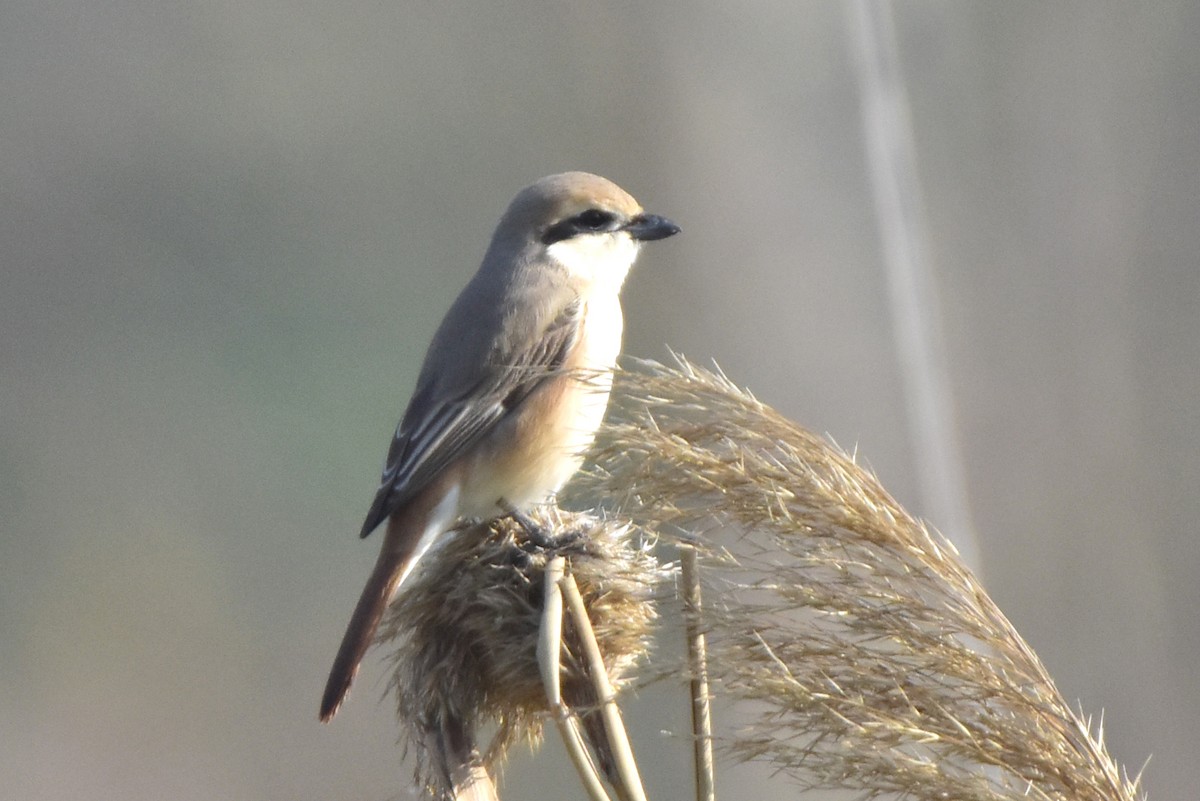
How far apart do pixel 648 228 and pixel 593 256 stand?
14 centimetres

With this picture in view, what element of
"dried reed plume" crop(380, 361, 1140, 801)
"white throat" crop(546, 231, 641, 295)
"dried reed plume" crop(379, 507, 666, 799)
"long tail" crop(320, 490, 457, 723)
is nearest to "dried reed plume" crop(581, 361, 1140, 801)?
"dried reed plume" crop(380, 361, 1140, 801)

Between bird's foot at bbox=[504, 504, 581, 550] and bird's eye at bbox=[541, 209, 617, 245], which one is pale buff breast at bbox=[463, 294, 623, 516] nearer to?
bird's eye at bbox=[541, 209, 617, 245]

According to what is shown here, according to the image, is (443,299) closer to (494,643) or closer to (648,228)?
(648,228)

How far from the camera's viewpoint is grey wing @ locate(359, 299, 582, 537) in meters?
2.52

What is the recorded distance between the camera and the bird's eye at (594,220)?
3004mm

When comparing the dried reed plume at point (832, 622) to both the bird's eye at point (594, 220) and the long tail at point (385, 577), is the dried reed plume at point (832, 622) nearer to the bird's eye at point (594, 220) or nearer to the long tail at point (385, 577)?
the long tail at point (385, 577)

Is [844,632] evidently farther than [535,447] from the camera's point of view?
No

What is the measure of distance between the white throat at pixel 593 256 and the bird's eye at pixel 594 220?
19 millimetres

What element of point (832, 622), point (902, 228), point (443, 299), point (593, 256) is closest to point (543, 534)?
point (832, 622)

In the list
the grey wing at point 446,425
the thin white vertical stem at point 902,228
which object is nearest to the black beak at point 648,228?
the grey wing at point 446,425

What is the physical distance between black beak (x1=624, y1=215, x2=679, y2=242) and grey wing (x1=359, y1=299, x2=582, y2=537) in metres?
0.40

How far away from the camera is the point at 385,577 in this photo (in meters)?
2.29

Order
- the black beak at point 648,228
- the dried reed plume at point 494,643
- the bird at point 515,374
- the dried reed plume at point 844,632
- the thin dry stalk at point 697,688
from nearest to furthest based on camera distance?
the dried reed plume at point 844,632 < the thin dry stalk at point 697,688 < the dried reed plume at point 494,643 < the bird at point 515,374 < the black beak at point 648,228

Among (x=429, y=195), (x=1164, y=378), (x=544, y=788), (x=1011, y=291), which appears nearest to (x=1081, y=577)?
(x=1164, y=378)
